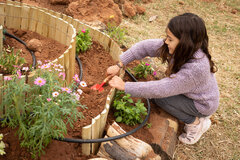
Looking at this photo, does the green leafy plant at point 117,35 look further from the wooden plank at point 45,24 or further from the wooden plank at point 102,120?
the wooden plank at point 102,120

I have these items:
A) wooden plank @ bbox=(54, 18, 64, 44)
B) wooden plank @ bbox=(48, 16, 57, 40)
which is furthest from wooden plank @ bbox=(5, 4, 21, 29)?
wooden plank @ bbox=(54, 18, 64, 44)

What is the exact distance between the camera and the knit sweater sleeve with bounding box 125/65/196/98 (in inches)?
95.5

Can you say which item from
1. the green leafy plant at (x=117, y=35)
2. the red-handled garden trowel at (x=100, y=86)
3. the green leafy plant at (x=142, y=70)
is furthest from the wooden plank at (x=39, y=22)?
the green leafy plant at (x=142, y=70)

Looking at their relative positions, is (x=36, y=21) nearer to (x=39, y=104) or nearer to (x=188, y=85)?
(x=39, y=104)

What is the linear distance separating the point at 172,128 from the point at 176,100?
1.16ft

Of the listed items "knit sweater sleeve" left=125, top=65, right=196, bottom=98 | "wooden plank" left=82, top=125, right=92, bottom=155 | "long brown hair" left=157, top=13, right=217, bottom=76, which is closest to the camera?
"wooden plank" left=82, top=125, right=92, bottom=155

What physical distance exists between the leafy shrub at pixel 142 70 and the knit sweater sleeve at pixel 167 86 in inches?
35.7

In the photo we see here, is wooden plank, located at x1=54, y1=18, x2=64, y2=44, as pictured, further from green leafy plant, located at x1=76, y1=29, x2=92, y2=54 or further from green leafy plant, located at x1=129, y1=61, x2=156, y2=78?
green leafy plant, located at x1=129, y1=61, x2=156, y2=78

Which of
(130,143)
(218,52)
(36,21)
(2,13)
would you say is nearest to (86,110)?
(130,143)

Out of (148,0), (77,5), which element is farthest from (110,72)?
(148,0)

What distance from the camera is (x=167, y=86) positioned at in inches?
96.3

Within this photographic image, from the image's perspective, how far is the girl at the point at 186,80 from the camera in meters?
2.35

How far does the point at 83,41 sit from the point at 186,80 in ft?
5.56

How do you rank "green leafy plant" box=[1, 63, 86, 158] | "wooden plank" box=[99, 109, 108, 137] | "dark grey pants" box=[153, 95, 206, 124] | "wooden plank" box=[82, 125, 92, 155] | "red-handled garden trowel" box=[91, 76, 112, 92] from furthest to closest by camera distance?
"red-handled garden trowel" box=[91, 76, 112, 92]
"dark grey pants" box=[153, 95, 206, 124]
"wooden plank" box=[99, 109, 108, 137]
"wooden plank" box=[82, 125, 92, 155]
"green leafy plant" box=[1, 63, 86, 158]
